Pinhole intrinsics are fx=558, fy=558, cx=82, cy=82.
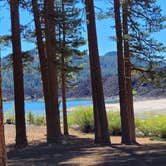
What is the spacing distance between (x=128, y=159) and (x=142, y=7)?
29.6 ft

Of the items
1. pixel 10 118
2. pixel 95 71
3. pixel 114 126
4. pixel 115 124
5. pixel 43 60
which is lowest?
pixel 114 126

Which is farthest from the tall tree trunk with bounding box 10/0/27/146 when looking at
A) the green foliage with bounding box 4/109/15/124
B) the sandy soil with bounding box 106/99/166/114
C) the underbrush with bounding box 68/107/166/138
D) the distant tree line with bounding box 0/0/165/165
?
the sandy soil with bounding box 106/99/166/114

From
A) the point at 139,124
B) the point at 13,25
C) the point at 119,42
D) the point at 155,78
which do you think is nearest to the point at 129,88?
the point at 155,78

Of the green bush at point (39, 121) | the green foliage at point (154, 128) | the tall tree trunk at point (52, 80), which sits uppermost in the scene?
the tall tree trunk at point (52, 80)

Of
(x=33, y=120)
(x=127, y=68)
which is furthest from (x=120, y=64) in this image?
(x=33, y=120)

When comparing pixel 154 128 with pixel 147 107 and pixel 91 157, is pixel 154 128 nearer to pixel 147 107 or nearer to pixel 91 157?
pixel 91 157

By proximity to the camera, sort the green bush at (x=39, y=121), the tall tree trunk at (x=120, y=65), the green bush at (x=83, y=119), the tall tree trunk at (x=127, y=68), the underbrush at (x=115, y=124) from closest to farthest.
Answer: the tall tree trunk at (x=120, y=65) < the tall tree trunk at (x=127, y=68) < the underbrush at (x=115, y=124) < the green bush at (x=83, y=119) < the green bush at (x=39, y=121)

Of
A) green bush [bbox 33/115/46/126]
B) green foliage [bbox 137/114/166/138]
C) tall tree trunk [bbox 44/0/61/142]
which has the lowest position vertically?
green foliage [bbox 137/114/166/138]

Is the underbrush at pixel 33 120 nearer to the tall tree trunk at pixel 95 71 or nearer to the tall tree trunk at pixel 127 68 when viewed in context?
the tall tree trunk at pixel 127 68

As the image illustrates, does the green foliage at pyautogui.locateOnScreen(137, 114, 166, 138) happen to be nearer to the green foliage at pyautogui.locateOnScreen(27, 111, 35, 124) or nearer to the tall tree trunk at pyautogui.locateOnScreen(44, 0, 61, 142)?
the tall tree trunk at pyautogui.locateOnScreen(44, 0, 61, 142)

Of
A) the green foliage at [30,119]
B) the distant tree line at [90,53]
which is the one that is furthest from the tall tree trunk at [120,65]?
the green foliage at [30,119]

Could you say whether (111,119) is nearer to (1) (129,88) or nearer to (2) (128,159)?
(1) (129,88)

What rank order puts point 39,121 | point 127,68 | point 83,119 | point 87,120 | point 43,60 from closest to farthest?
point 43,60
point 127,68
point 87,120
point 83,119
point 39,121

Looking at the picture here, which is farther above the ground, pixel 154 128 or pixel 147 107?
pixel 147 107
